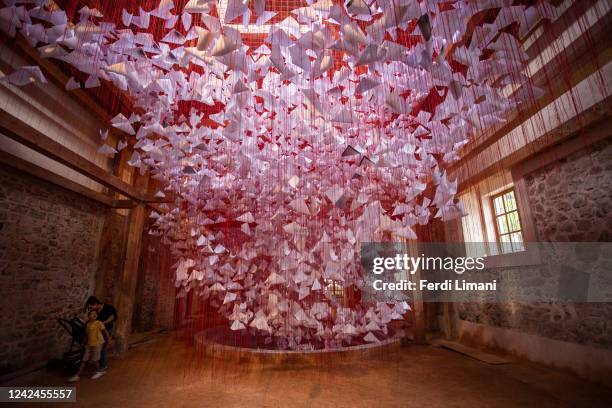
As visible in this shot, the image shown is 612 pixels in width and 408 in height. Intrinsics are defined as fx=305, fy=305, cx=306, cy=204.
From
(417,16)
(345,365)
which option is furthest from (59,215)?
(417,16)

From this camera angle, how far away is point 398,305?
4.03 m

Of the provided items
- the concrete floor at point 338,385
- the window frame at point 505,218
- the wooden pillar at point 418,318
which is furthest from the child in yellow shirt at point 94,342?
the window frame at point 505,218

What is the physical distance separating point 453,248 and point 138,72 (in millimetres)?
6091

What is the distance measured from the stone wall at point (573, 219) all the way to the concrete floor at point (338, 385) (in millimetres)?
541

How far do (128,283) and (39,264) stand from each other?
1.22 m

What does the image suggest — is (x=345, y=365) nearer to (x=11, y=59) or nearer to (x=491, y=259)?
(x=491, y=259)

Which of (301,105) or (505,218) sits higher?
(301,105)

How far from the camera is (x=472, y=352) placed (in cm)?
474

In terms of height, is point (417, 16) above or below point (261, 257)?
above

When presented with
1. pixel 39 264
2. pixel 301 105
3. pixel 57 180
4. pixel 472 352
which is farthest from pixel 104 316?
pixel 472 352

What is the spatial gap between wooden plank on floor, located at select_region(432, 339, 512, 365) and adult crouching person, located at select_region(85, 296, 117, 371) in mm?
5174

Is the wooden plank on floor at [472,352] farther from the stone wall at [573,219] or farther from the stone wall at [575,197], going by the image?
the stone wall at [575,197]

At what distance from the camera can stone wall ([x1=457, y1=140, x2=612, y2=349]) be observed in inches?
127

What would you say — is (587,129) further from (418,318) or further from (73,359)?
(73,359)
